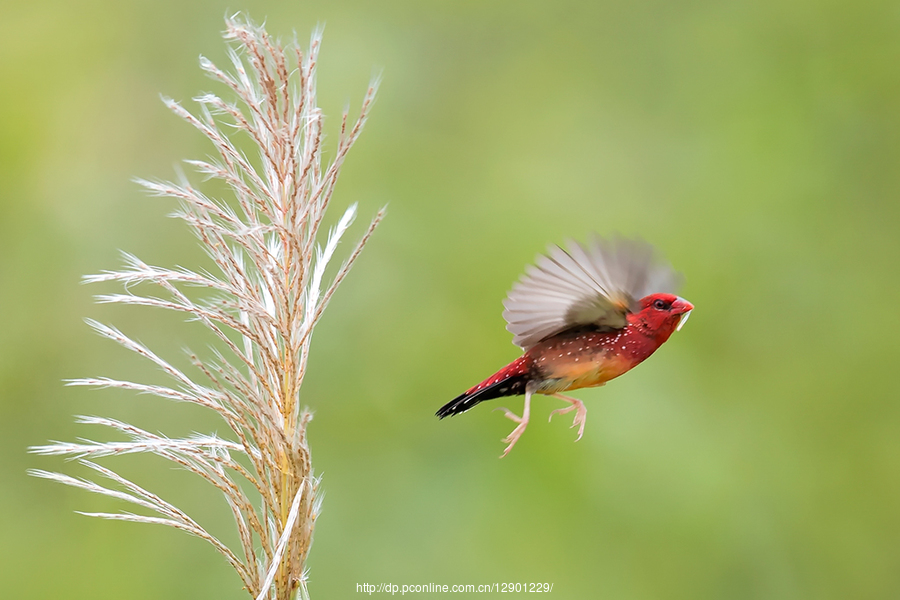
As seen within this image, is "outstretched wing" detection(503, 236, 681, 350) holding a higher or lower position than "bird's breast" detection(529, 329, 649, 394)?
higher

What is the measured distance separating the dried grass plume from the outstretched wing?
19 cm

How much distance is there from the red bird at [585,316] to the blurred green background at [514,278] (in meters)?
0.90

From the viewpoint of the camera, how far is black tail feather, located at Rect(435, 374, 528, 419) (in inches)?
33.3

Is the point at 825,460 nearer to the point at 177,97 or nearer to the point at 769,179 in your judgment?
the point at 769,179

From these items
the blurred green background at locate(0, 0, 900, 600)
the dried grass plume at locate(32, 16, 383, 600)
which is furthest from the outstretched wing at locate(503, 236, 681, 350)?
Result: the blurred green background at locate(0, 0, 900, 600)

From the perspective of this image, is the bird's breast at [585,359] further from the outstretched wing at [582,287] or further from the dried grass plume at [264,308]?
the dried grass plume at [264,308]

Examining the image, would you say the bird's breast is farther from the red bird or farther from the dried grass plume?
the dried grass plume

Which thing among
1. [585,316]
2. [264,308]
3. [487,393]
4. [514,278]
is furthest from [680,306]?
[514,278]

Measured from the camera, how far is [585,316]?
2.77 feet

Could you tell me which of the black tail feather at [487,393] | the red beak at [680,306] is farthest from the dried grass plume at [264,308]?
the red beak at [680,306]

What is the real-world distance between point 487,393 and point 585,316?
143 millimetres

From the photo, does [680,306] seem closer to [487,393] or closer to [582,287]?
[582,287]

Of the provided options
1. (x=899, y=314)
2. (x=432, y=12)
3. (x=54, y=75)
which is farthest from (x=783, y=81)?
(x=54, y=75)

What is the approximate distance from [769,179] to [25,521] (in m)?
2.29
